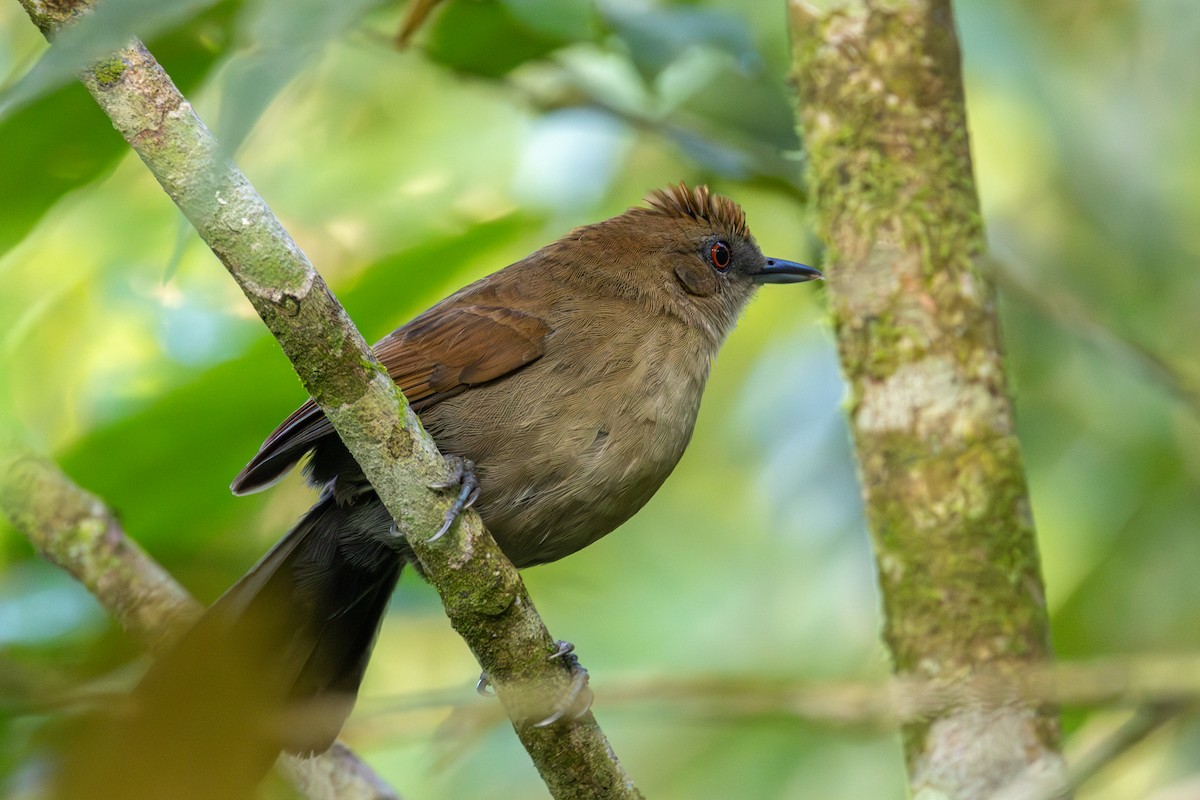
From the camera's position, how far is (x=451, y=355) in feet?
11.4

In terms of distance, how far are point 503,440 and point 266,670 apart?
2079 mm

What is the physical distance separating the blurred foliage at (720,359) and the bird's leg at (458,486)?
26.5 inches

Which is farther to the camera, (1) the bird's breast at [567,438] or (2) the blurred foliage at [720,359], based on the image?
(2) the blurred foliage at [720,359]

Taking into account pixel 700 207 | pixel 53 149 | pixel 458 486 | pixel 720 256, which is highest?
pixel 53 149

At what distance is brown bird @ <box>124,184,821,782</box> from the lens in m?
3.37

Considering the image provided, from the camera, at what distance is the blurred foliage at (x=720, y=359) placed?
12.8ft

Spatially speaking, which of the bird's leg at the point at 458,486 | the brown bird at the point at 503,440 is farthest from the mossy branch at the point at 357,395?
the brown bird at the point at 503,440

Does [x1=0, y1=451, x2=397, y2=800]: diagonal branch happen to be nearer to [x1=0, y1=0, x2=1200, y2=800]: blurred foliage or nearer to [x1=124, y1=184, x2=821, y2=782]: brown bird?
[x1=0, y1=0, x2=1200, y2=800]: blurred foliage

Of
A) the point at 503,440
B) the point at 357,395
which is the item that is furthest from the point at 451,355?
the point at 357,395

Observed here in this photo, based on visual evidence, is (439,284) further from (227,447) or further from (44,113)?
(44,113)

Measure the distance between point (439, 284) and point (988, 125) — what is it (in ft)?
10.1

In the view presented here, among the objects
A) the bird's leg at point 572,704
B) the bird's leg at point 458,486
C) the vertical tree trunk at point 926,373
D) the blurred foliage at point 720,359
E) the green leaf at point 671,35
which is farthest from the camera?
the blurred foliage at point 720,359

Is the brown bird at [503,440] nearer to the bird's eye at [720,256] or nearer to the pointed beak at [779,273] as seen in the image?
the bird's eye at [720,256]

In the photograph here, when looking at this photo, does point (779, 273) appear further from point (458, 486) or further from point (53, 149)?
point (53, 149)
